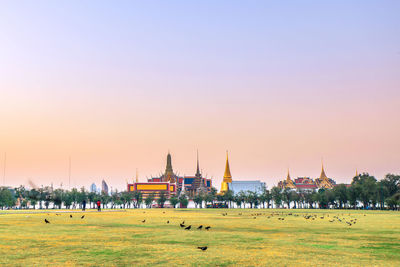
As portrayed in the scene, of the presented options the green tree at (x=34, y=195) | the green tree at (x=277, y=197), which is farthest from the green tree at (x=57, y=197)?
the green tree at (x=277, y=197)

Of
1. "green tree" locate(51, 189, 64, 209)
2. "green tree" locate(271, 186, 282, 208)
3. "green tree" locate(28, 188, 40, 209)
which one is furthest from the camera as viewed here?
"green tree" locate(271, 186, 282, 208)

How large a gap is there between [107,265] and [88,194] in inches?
7163

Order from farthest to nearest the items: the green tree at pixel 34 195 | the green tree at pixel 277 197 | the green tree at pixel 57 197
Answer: the green tree at pixel 277 197
the green tree at pixel 34 195
the green tree at pixel 57 197

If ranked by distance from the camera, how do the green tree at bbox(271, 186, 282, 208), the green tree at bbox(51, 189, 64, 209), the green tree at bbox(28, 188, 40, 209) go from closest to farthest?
the green tree at bbox(51, 189, 64, 209) → the green tree at bbox(28, 188, 40, 209) → the green tree at bbox(271, 186, 282, 208)

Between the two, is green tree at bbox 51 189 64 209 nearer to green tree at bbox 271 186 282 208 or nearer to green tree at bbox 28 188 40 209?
green tree at bbox 28 188 40 209

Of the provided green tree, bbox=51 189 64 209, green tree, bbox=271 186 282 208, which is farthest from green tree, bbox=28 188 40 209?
green tree, bbox=271 186 282 208

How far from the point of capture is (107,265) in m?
17.0

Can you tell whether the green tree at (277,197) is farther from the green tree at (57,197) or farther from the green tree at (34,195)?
the green tree at (34,195)

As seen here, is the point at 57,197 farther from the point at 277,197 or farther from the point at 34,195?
the point at 277,197

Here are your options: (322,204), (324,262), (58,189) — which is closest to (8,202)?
(58,189)

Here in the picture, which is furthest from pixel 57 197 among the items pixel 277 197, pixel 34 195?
pixel 277 197

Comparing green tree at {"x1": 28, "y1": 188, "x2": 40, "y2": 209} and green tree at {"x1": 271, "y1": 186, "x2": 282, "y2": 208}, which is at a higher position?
green tree at {"x1": 28, "y1": 188, "x2": 40, "y2": 209}

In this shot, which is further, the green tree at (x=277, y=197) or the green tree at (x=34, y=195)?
the green tree at (x=277, y=197)

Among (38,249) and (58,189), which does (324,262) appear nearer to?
(38,249)
